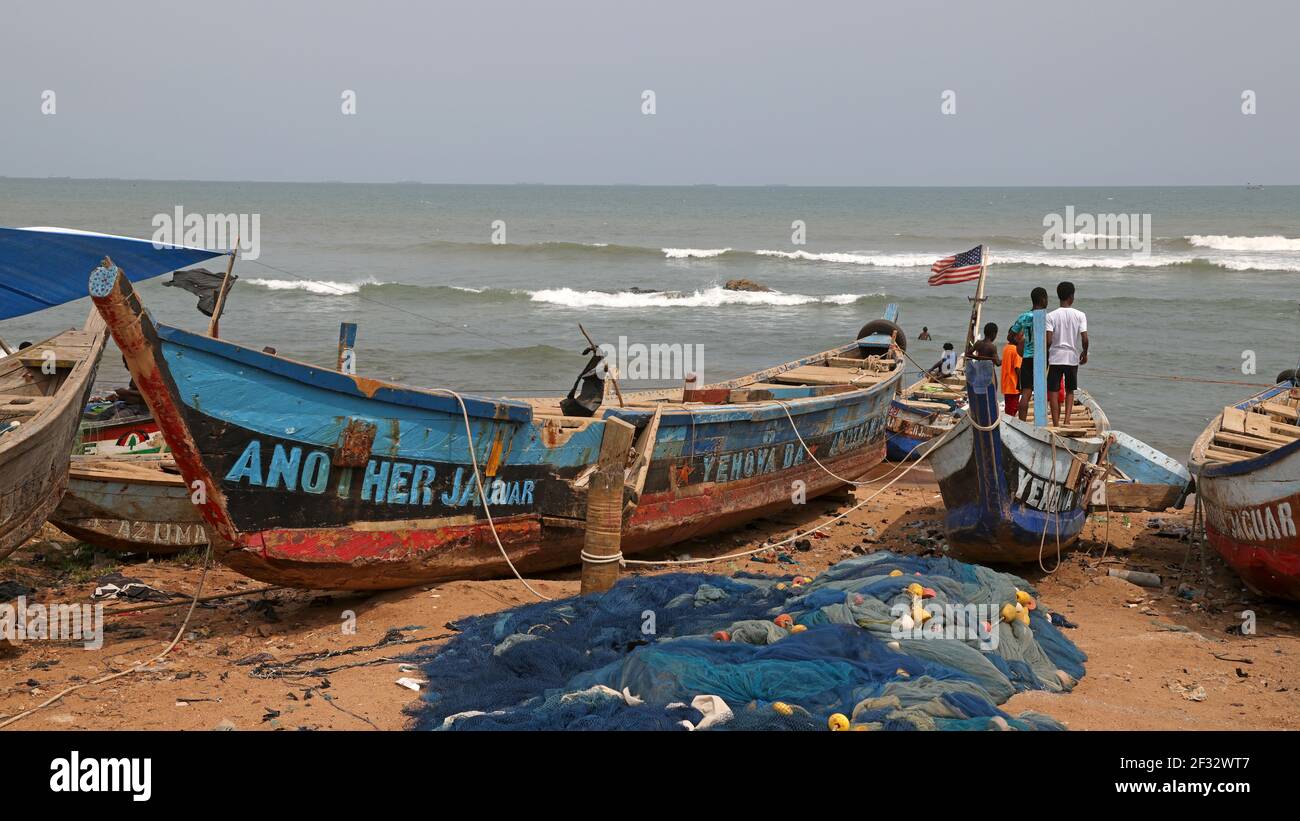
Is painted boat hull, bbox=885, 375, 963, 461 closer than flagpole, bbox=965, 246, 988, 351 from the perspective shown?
No

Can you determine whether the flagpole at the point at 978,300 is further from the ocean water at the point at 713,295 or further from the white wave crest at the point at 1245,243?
the white wave crest at the point at 1245,243

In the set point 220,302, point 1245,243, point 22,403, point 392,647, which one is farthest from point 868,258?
point 392,647

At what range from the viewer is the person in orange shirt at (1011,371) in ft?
35.9

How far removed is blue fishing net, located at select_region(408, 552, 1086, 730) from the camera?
5289 millimetres

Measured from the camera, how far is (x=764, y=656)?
5957 millimetres

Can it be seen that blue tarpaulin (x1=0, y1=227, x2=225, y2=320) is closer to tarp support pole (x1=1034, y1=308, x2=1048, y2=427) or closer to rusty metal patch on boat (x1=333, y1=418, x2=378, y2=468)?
rusty metal patch on boat (x1=333, y1=418, x2=378, y2=468)

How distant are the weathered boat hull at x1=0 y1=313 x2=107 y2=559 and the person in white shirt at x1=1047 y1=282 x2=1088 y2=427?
833 centimetres

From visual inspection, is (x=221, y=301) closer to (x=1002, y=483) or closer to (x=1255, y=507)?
(x=1002, y=483)

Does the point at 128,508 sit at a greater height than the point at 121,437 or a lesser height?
lesser

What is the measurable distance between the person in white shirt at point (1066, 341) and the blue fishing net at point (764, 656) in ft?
11.9

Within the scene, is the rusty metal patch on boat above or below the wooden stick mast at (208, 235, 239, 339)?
below

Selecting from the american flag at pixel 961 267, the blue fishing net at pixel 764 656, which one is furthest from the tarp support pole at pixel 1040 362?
the american flag at pixel 961 267

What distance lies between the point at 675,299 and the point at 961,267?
21.3 meters

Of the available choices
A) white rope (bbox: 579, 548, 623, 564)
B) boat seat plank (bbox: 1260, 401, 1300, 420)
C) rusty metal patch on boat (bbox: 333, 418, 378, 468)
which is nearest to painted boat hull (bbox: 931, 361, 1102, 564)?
white rope (bbox: 579, 548, 623, 564)
